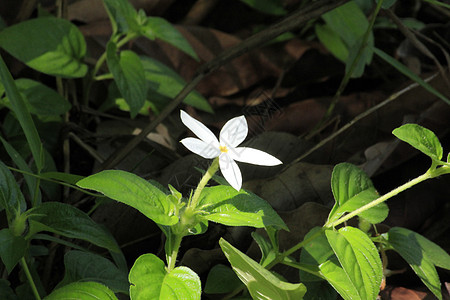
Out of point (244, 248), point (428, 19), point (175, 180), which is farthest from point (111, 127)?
point (428, 19)

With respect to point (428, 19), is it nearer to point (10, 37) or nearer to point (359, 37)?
point (359, 37)

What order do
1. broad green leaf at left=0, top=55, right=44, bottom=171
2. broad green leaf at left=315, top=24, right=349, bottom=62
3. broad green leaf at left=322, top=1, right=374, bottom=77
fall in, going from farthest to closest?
broad green leaf at left=315, top=24, right=349, bottom=62 → broad green leaf at left=322, top=1, right=374, bottom=77 → broad green leaf at left=0, top=55, right=44, bottom=171

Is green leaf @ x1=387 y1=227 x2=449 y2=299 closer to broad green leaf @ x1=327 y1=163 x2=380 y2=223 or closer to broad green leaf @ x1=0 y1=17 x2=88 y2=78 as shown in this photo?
broad green leaf @ x1=327 y1=163 x2=380 y2=223

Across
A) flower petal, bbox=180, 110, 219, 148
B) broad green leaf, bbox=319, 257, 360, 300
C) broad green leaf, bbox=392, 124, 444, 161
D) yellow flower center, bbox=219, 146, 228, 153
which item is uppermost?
flower petal, bbox=180, 110, 219, 148

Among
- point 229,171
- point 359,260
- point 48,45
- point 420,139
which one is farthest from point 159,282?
point 48,45

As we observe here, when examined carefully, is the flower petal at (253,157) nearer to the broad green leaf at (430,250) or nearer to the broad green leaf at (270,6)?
the broad green leaf at (430,250)

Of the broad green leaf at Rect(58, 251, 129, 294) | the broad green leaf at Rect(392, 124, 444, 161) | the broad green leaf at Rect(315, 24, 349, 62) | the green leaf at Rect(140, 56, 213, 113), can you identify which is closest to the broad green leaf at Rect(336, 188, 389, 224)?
the broad green leaf at Rect(392, 124, 444, 161)
